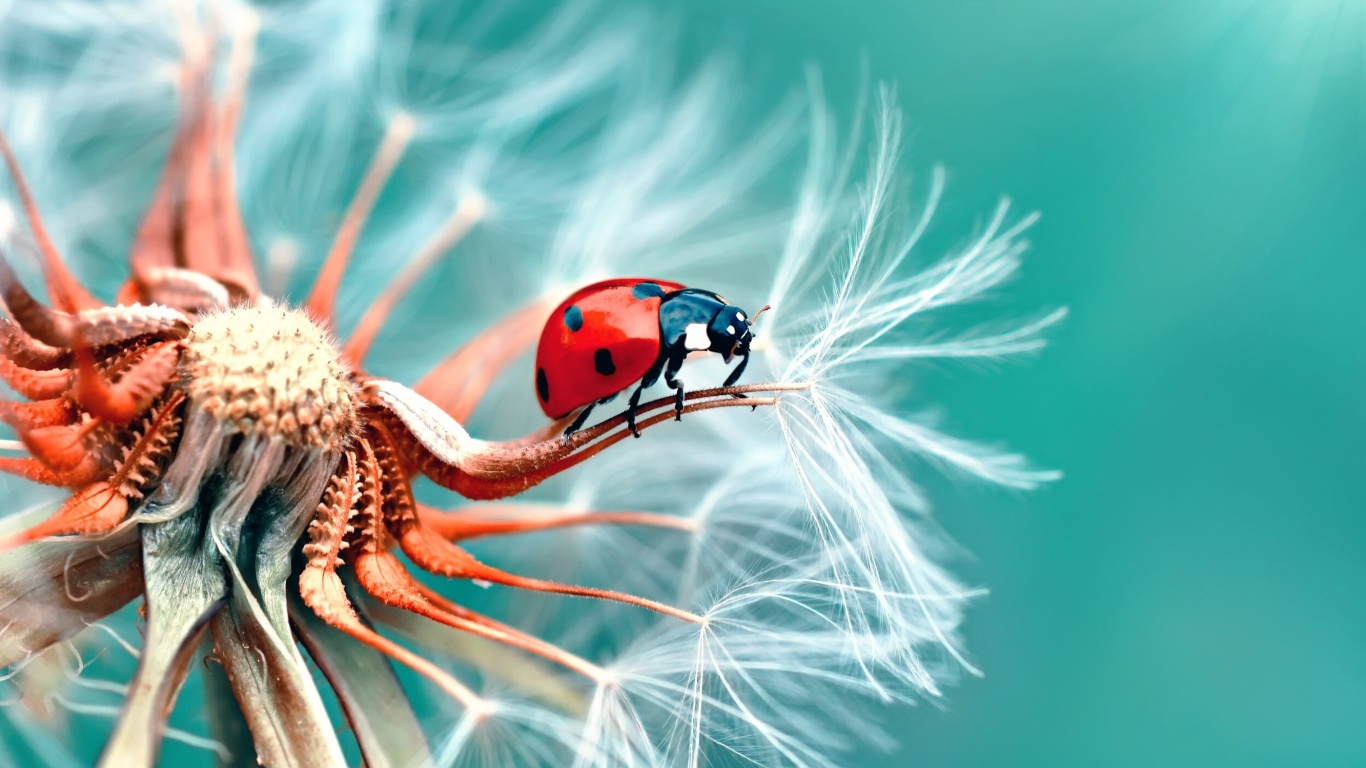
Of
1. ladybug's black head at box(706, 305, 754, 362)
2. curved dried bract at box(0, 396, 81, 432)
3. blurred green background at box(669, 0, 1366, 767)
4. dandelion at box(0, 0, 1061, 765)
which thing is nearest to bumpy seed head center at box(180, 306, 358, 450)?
dandelion at box(0, 0, 1061, 765)

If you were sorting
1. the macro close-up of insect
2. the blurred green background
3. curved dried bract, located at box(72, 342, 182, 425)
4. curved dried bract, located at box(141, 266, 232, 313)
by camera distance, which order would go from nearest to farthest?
curved dried bract, located at box(72, 342, 182, 425), the macro close-up of insect, curved dried bract, located at box(141, 266, 232, 313), the blurred green background

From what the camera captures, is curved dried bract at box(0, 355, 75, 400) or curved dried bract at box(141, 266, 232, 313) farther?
curved dried bract at box(141, 266, 232, 313)

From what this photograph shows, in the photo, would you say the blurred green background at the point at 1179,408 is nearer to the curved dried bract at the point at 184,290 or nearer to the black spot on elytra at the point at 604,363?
the black spot on elytra at the point at 604,363

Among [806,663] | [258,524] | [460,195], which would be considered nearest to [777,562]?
[806,663]

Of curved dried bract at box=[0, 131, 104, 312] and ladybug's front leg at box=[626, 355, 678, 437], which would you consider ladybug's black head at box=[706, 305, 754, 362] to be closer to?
ladybug's front leg at box=[626, 355, 678, 437]

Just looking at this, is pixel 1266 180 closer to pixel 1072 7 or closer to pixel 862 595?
pixel 1072 7

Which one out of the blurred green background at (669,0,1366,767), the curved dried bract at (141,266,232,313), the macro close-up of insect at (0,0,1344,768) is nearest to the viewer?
the macro close-up of insect at (0,0,1344,768)

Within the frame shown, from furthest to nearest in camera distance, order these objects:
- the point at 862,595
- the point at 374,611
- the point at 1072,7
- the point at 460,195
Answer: the point at 1072,7 < the point at 460,195 < the point at 862,595 < the point at 374,611
